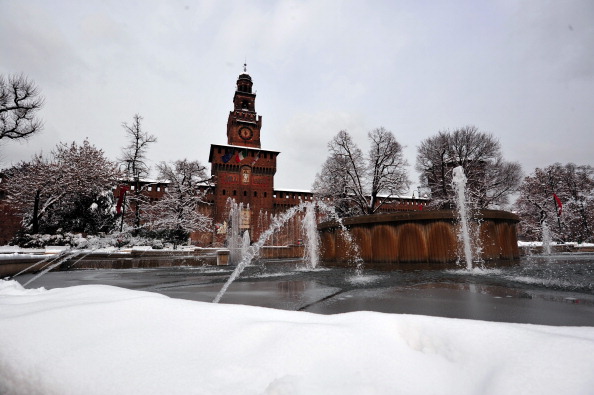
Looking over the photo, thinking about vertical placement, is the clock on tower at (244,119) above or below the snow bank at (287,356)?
above

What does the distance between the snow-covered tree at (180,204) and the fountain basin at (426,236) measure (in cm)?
2008

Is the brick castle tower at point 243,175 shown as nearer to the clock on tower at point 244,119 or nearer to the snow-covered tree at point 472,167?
the clock on tower at point 244,119

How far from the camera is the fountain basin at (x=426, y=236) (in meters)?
6.72

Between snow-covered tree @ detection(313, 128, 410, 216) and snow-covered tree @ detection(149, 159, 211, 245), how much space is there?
12.9 metres

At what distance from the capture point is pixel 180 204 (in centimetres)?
2619

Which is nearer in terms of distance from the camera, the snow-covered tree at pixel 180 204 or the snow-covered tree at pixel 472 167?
the snow-covered tree at pixel 472 167

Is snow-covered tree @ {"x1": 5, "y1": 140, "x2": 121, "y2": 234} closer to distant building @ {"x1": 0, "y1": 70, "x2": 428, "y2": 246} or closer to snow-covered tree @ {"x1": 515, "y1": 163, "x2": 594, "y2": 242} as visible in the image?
distant building @ {"x1": 0, "y1": 70, "x2": 428, "y2": 246}

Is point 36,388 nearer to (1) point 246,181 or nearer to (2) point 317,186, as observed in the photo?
(2) point 317,186

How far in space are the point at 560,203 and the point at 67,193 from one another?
41400mm

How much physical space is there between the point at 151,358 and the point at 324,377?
2.13 feet

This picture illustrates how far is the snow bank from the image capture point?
0.89 m

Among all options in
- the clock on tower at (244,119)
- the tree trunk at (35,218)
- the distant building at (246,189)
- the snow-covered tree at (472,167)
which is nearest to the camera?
the tree trunk at (35,218)

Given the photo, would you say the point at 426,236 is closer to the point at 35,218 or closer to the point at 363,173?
the point at 363,173

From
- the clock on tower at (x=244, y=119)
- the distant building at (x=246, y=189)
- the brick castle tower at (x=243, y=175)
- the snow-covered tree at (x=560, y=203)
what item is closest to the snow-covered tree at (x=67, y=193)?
the distant building at (x=246, y=189)
